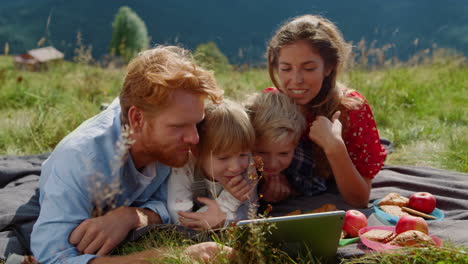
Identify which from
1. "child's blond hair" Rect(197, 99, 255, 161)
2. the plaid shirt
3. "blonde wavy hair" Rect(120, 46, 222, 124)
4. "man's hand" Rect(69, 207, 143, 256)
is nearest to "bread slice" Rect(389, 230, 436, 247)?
"child's blond hair" Rect(197, 99, 255, 161)

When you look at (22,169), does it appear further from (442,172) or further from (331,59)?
(442,172)

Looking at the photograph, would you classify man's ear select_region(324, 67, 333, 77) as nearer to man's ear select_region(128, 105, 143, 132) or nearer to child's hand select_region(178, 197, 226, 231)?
child's hand select_region(178, 197, 226, 231)

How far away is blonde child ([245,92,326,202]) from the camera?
3252 mm

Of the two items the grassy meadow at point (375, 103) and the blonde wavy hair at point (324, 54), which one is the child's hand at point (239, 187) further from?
the grassy meadow at point (375, 103)

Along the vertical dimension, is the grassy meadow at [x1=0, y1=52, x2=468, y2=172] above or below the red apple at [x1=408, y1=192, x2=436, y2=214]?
above

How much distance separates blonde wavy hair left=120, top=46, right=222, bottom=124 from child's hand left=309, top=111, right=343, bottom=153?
85cm

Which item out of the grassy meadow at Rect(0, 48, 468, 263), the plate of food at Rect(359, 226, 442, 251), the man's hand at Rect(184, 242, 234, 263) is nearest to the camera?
the man's hand at Rect(184, 242, 234, 263)

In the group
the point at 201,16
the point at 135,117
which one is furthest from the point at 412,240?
the point at 201,16

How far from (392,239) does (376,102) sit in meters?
4.13

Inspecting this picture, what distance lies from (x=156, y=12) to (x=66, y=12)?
470cm

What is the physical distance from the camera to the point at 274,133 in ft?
10.6

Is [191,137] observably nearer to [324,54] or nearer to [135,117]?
[135,117]

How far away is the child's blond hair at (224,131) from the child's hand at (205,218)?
38cm

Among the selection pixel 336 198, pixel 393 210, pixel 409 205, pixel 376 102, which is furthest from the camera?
pixel 376 102
